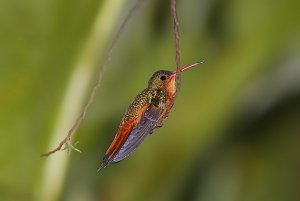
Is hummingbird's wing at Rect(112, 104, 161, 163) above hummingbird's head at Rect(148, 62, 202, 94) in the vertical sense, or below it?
below

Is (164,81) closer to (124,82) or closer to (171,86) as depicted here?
(171,86)

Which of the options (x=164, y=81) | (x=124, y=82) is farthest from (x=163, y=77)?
(x=124, y=82)

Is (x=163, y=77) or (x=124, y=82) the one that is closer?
(x=163, y=77)

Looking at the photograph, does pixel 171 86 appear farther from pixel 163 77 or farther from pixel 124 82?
pixel 124 82

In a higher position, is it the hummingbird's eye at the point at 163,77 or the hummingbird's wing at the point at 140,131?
the hummingbird's eye at the point at 163,77

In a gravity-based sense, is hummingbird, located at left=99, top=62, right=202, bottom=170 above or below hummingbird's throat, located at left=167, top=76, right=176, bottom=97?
below
